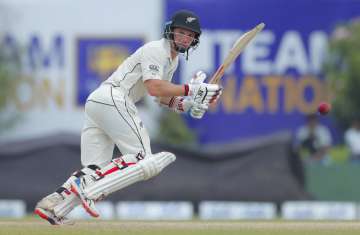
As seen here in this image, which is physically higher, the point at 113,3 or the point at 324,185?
the point at 113,3

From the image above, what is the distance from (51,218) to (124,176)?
57 centimetres

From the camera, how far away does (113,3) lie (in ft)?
57.7

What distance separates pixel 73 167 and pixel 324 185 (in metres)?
2.80

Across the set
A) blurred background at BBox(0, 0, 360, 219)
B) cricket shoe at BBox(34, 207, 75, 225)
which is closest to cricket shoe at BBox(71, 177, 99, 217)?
cricket shoe at BBox(34, 207, 75, 225)

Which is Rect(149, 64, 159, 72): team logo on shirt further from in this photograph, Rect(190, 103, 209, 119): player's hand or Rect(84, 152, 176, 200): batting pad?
Rect(84, 152, 176, 200): batting pad

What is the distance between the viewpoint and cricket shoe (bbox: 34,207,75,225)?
24.4 feet

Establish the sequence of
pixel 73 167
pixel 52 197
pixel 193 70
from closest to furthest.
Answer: pixel 52 197 → pixel 73 167 → pixel 193 70

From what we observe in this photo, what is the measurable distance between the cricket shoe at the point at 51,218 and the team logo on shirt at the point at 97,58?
969 centimetres

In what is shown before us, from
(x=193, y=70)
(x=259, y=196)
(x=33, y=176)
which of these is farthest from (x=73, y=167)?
(x=193, y=70)

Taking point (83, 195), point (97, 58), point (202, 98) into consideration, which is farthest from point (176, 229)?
point (97, 58)

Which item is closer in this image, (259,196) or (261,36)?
(259,196)

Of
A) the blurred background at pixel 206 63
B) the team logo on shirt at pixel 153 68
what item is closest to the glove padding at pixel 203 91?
the team logo on shirt at pixel 153 68

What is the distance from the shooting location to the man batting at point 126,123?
735 centimetres

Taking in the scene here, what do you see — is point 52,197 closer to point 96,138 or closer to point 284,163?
point 96,138
